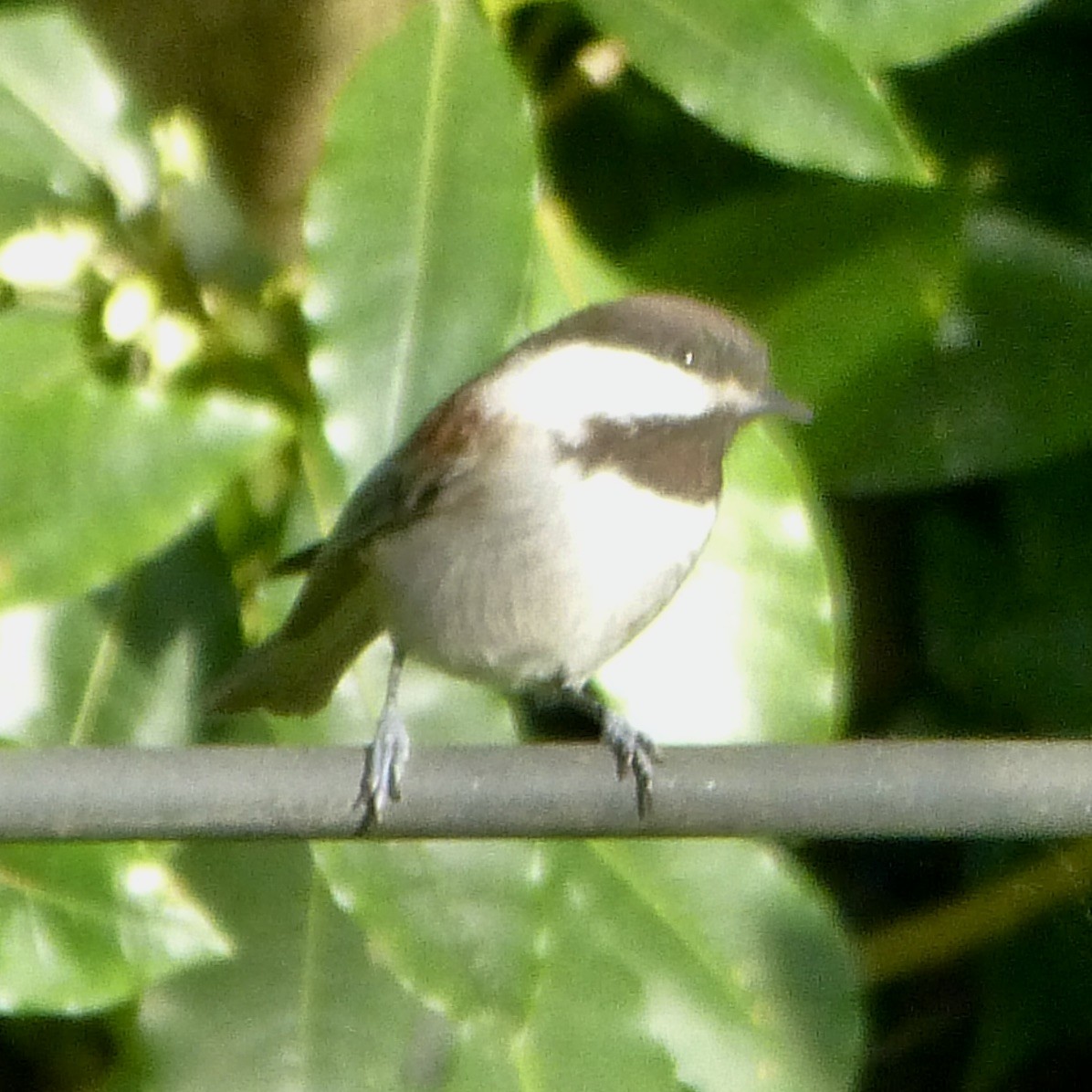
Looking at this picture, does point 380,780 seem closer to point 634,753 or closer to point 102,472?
point 634,753

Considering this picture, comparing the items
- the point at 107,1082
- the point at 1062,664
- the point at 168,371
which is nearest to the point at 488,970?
the point at 107,1082

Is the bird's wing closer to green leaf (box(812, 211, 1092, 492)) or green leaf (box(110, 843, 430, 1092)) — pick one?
green leaf (box(110, 843, 430, 1092))

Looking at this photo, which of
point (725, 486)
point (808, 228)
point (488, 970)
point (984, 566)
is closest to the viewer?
point (488, 970)

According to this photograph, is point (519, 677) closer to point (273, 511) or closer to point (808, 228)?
point (273, 511)

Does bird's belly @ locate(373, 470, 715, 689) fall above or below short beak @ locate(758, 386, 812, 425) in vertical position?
below

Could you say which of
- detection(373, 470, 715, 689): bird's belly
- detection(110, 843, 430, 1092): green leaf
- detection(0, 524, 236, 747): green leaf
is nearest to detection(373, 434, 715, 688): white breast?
detection(373, 470, 715, 689): bird's belly

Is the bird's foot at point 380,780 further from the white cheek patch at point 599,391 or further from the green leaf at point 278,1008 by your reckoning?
the green leaf at point 278,1008

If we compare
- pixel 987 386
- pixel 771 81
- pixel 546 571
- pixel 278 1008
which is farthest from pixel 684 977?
pixel 771 81
